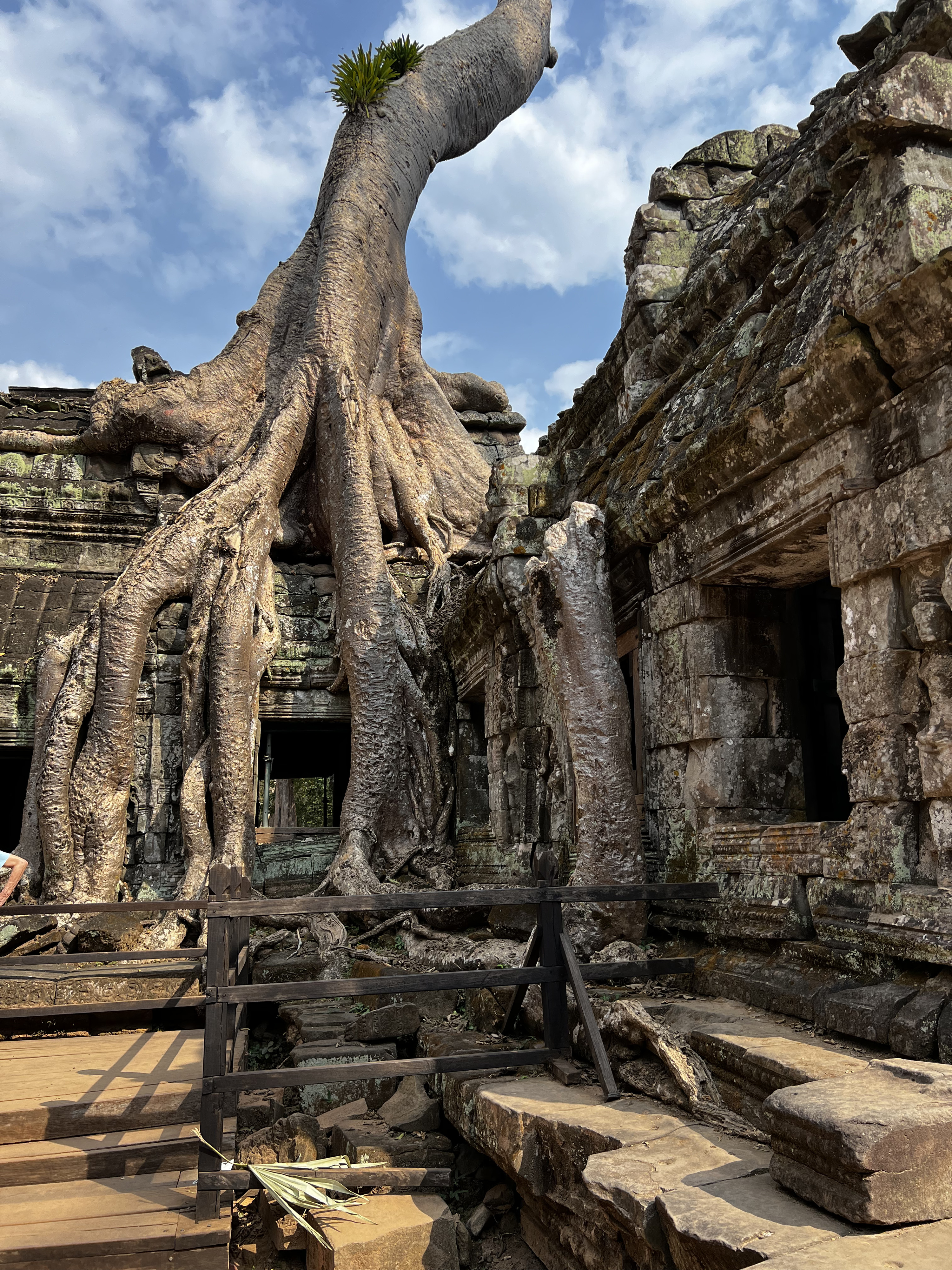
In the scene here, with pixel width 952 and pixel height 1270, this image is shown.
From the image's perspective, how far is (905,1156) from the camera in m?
1.62

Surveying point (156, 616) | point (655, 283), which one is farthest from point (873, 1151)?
point (156, 616)

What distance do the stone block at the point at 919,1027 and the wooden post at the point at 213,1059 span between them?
6.03 feet

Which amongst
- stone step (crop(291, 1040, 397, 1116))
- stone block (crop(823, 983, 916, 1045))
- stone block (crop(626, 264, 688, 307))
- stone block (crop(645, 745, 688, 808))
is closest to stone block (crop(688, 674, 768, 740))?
stone block (crop(645, 745, 688, 808))

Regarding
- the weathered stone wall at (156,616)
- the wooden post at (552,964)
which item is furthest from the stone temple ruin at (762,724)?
the weathered stone wall at (156,616)

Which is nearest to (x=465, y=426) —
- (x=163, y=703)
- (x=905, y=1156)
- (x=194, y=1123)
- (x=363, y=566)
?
(x=363, y=566)

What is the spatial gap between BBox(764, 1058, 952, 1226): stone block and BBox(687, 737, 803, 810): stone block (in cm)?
214

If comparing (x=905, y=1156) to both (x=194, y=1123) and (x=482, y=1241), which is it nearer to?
(x=482, y=1241)

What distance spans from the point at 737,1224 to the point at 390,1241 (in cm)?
117

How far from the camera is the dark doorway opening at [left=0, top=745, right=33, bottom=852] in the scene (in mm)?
9447

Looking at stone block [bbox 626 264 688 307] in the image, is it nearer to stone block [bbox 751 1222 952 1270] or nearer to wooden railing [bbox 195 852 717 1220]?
wooden railing [bbox 195 852 717 1220]

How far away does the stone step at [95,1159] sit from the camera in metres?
3.08

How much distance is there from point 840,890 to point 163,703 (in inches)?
263

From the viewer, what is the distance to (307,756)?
12445 millimetres

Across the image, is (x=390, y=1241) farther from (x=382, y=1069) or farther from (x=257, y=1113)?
(x=257, y=1113)
